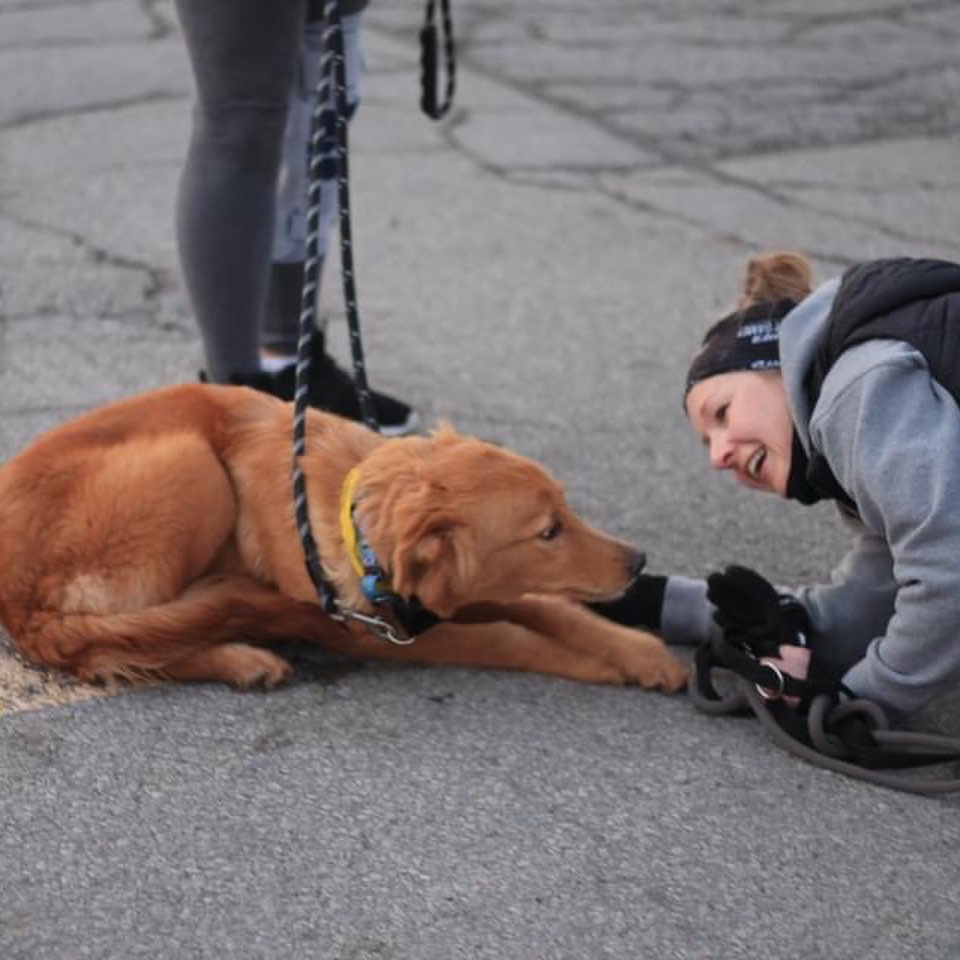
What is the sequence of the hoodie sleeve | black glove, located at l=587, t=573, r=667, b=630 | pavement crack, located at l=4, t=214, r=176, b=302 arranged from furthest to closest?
pavement crack, located at l=4, t=214, r=176, b=302
black glove, located at l=587, t=573, r=667, b=630
the hoodie sleeve

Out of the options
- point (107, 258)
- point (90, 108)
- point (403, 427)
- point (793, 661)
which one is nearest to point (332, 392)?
point (403, 427)

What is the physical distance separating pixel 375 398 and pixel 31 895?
6.58 ft

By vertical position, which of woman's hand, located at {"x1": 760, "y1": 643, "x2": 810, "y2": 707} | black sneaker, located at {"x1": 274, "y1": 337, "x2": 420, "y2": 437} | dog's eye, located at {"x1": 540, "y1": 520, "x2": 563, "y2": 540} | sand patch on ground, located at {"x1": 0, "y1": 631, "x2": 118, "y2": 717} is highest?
dog's eye, located at {"x1": 540, "y1": 520, "x2": 563, "y2": 540}

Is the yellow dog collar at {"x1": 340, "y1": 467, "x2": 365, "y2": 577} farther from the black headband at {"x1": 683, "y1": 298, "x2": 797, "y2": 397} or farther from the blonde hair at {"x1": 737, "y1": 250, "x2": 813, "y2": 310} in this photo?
the blonde hair at {"x1": 737, "y1": 250, "x2": 813, "y2": 310}

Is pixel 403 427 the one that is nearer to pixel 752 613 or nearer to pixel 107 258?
pixel 752 613

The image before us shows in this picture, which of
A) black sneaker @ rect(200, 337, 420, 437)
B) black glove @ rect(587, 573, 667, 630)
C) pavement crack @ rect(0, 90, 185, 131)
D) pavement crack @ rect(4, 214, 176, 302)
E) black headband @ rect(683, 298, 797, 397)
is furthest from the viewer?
pavement crack @ rect(0, 90, 185, 131)

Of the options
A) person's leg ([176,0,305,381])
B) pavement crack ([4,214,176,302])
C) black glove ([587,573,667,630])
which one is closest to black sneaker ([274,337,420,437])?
person's leg ([176,0,305,381])

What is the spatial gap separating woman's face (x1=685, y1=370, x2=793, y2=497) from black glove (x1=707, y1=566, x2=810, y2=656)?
0.61ft

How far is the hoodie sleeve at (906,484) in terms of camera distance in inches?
105

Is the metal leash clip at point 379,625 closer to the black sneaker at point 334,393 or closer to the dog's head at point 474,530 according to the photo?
the dog's head at point 474,530

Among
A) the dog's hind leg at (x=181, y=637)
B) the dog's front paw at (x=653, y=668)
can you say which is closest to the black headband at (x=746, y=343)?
the dog's front paw at (x=653, y=668)

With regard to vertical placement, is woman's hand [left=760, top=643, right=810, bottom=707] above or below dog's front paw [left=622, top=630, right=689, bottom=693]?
above

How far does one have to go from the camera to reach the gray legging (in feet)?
11.2

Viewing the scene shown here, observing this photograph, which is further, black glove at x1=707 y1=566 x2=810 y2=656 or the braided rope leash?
black glove at x1=707 y1=566 x2=810 y2=656
